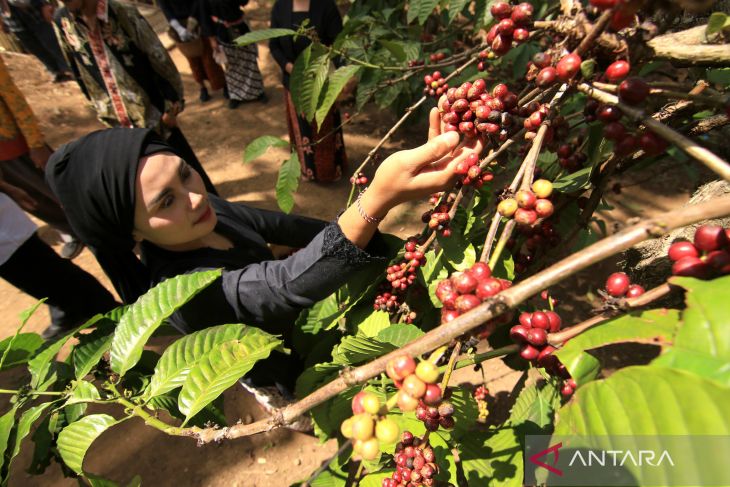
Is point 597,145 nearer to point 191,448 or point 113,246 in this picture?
point 113,246

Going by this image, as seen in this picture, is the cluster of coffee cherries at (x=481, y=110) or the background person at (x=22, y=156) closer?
the cluster of coffee cherries at (x=481, y=110)

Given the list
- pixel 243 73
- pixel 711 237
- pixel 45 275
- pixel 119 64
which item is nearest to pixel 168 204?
pixel 711 237

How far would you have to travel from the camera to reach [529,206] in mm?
726

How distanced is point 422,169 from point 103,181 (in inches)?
45.0

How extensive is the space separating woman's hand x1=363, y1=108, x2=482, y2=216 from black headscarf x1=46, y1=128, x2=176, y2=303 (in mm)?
941

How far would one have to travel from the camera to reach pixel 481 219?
1.30 metres

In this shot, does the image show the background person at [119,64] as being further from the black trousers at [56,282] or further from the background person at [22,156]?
the black trousers at [56,282]

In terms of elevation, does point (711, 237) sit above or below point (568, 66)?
below

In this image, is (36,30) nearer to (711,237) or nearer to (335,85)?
(335,85)

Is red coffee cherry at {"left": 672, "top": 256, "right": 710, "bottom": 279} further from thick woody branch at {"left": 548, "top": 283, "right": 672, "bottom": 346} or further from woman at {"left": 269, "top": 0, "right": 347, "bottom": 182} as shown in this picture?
woman at {"left": 269, "top": 0, "right": 347, "bottom": 182}

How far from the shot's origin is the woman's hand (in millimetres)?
968

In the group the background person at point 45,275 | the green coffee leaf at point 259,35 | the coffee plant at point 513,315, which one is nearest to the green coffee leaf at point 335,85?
the coffee plant at point 513,315

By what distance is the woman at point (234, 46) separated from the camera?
16.8ft

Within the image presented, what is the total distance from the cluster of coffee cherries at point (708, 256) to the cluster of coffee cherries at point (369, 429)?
506mm
